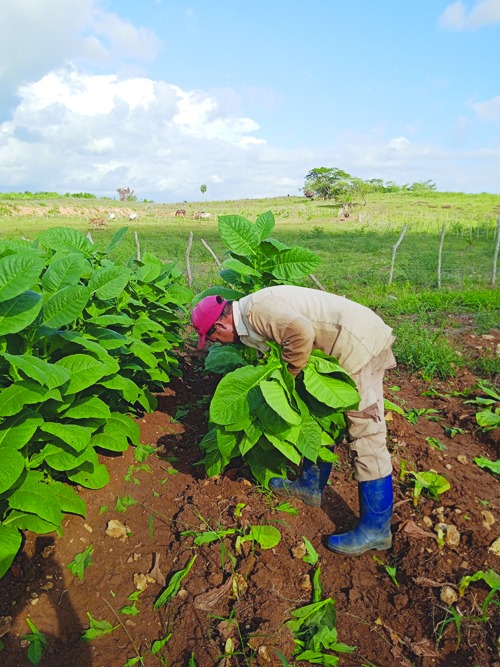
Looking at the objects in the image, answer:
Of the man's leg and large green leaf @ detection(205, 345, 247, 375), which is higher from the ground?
large green leaf @ detection(205, 345, 247, 375)

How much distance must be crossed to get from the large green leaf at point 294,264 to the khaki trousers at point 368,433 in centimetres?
72

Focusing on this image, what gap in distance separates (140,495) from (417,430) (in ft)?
7.50

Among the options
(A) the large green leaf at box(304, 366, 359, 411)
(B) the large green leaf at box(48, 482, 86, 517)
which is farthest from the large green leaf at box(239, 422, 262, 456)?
(B) the large green leaf at box(48, 482, 86, 517)

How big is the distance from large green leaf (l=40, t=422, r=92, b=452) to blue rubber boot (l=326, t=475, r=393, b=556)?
1387 millimetres

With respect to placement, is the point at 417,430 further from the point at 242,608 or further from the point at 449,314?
the point at 449,314

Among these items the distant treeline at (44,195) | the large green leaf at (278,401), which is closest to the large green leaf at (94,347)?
the large green leaf at (278,401)

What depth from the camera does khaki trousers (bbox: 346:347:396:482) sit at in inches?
98.4

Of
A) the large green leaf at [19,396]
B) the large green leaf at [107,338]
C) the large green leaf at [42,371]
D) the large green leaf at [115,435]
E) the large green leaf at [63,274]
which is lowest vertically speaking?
the large green leaf at [115,435]

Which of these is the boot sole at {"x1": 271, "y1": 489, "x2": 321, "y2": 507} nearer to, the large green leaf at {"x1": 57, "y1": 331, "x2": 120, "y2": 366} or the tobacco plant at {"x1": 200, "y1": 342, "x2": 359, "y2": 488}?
the tobacco plant at {"x1": 200, "y1": 342, "x2": 359, "y2": 488}

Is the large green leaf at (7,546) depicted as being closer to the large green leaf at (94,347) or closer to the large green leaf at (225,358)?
the large green leaf at (94,347)

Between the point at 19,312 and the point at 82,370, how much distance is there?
41 centimetres

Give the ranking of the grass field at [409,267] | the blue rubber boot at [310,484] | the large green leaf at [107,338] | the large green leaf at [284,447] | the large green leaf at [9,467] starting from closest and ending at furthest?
1. the large green leaf at [9,467]
2. the large green leaf at [284,447]
3. the large green leaf at [107,338]
4. the blue rubber boot at [310,484]
5. the grass field at [409,267]

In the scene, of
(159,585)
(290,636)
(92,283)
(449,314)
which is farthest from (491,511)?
(449,314)

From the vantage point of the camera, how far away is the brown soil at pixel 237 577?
6.49 ft
